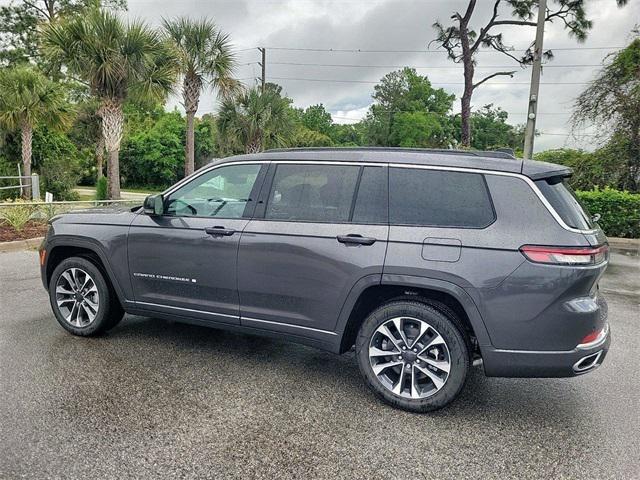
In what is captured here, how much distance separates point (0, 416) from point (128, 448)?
99 cm

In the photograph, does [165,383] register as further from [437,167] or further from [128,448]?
[437,167]

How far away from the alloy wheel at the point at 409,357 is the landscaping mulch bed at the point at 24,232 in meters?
8.94

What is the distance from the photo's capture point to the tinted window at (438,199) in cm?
304

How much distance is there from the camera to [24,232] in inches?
394

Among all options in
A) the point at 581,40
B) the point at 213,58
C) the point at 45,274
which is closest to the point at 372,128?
the point at 581,40

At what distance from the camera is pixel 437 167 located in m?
3.21

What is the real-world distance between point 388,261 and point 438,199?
54 cm

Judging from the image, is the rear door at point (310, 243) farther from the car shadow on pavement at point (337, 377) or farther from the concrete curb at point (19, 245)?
the concrete curb at point (19, 245)

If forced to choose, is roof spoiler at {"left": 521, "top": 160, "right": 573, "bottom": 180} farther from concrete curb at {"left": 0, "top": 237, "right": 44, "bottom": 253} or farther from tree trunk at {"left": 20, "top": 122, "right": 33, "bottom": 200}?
tree trunk at {"left": 20, "top": 122, "right": 33, "bottom": 200}

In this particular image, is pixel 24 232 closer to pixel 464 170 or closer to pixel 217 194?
pixel 217 194

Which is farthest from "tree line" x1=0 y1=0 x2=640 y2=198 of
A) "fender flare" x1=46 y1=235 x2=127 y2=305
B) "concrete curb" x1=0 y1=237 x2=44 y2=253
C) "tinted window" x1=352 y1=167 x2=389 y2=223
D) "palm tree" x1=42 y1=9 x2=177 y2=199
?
"tinted window" x1=352 y1=167 x2=389 y2=223

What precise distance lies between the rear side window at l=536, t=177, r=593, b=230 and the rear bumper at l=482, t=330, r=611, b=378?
0.77 metres

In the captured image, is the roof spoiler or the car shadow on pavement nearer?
the roof spoiler

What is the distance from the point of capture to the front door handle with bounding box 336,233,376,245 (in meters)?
3.21
